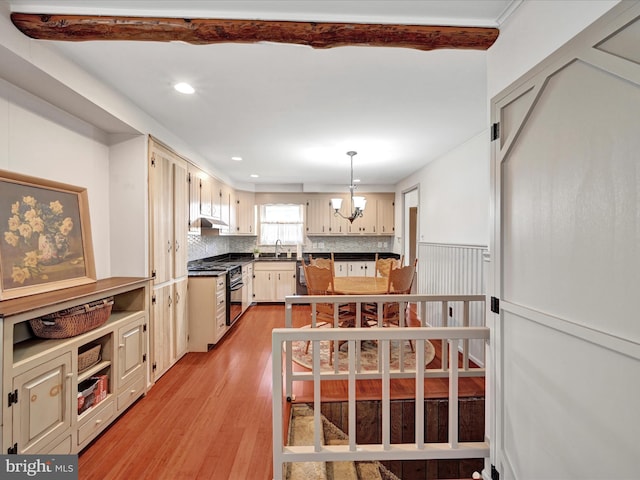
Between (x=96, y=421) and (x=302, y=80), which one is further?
(x=302, y=80)

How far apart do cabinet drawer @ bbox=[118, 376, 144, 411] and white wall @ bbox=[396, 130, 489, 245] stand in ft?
11.3

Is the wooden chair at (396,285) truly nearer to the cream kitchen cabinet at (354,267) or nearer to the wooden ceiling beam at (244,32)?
the wooden ceiling beam at (244,32)

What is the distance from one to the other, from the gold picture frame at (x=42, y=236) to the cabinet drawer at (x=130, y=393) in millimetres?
904

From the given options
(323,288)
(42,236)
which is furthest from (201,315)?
(42,236)

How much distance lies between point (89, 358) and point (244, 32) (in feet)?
7.55

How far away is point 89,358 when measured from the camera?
195 centimetres

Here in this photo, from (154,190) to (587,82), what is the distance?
299cm

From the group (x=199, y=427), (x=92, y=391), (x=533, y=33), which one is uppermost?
(x=533, y=33)

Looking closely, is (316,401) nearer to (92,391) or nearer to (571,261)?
(571,261)

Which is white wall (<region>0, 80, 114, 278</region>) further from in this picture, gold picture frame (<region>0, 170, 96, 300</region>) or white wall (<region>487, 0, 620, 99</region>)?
white wall (<region>487, 0, 620, 99</region>)

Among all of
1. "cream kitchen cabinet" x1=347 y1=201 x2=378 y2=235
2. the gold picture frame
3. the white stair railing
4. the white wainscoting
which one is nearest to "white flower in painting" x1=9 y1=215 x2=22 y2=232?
the gold picture frame

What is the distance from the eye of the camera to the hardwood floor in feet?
5.59

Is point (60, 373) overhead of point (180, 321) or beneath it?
overhead

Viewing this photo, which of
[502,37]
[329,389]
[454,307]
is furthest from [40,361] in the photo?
[454,307]
